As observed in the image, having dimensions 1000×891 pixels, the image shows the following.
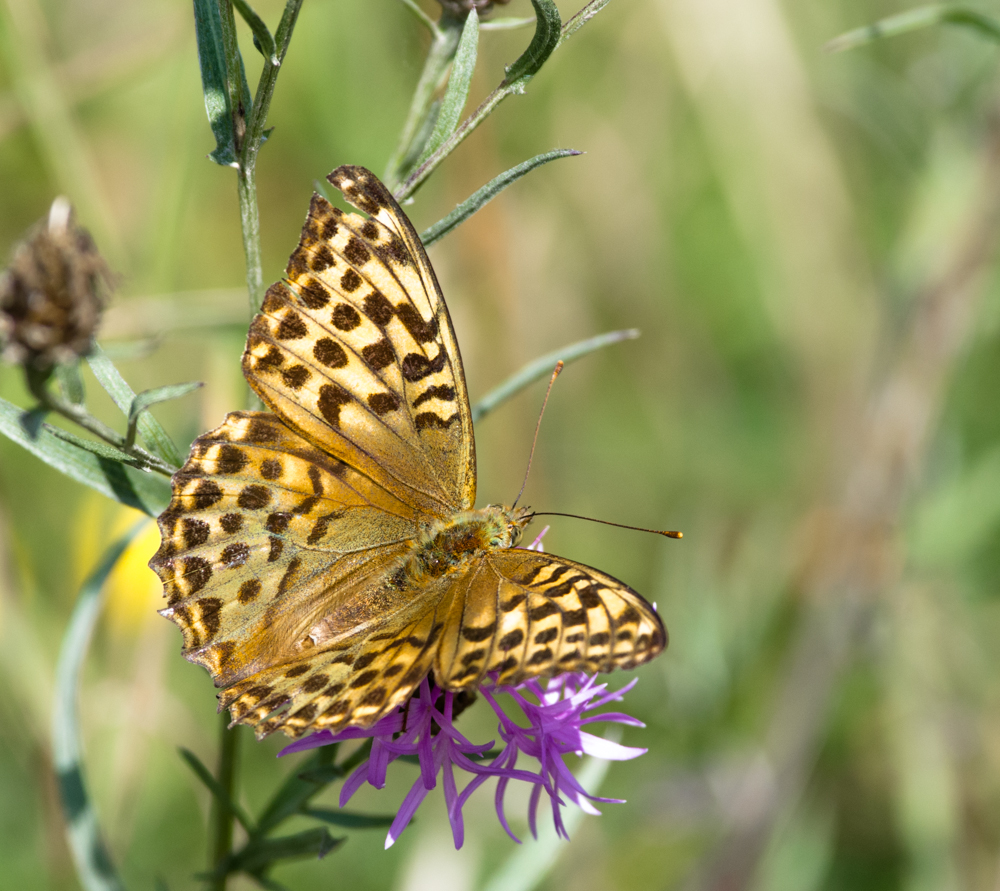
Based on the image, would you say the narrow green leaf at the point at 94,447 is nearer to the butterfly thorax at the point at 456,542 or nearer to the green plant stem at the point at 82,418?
the green plant stem at the point at 82,418

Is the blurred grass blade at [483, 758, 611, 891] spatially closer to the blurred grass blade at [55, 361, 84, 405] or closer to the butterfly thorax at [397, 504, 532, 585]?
the butterfly thorax at [397, 504, 532, 585]

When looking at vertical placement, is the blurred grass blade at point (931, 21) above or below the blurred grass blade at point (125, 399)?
below

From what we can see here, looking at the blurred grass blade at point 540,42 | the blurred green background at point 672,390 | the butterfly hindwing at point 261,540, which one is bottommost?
the blurred green background at point 672,390

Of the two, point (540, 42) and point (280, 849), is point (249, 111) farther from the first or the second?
point (280, 849)

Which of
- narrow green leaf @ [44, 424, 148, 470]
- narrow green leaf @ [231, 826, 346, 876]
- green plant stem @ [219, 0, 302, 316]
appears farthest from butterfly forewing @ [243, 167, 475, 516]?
narrow green leaf @ [231, 826, 346, 876]

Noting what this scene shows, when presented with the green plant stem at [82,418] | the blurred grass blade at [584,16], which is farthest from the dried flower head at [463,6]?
the green plant stem at [82,418]
